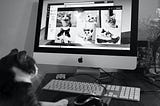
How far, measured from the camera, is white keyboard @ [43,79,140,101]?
0.82m

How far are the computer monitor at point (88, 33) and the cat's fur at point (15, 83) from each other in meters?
0.31

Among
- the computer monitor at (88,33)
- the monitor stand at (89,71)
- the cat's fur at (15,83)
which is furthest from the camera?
the monitor stand at (89,71)

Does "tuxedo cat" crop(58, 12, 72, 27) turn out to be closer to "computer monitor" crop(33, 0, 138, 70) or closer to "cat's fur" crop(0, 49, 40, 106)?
"computer monitor" crop(33, 0, 138, 70)

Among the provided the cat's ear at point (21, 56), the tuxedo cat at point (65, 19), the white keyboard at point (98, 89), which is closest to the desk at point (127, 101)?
the white keyboard at point (98, 89)

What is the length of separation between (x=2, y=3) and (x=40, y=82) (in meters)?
0.66

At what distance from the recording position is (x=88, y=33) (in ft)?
3.42

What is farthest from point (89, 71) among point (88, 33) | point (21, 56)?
point (21, 56)

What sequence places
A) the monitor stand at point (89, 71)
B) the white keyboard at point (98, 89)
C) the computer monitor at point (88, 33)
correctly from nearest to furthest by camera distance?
the white keyboard at point (98, 89) → the computer monitor at point (88, 33) → the monitor stand at point (89, 71)

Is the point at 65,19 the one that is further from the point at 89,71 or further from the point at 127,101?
the point at 127,101

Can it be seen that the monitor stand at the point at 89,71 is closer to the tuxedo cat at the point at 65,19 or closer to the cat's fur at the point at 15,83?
the tuxedo cat at the point at 65,19

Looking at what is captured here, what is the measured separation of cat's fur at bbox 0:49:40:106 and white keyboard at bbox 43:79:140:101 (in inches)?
6.6

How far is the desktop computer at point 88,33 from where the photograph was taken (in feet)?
3.26

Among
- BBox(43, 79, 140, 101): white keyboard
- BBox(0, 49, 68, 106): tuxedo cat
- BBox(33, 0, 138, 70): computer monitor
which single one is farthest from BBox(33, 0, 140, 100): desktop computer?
BBox(0, 49, 68, 106): tuxedo cat

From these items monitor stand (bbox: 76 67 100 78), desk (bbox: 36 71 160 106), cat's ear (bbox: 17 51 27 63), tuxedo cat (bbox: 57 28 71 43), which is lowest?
desk (bbox: 36 71 160 106)
